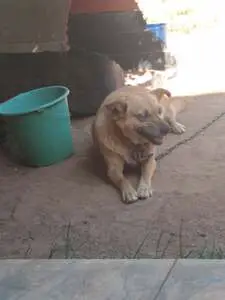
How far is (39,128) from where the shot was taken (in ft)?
12.7

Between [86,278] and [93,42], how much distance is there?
13.6ft

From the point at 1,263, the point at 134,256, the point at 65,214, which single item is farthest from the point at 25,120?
the point at 1,263

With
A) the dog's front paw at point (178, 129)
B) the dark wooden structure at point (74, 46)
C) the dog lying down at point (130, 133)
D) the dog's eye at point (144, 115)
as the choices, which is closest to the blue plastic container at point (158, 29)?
the dark wooden structure at point (74, 46)

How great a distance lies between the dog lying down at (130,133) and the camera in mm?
3482

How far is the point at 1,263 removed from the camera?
2090 millimetres

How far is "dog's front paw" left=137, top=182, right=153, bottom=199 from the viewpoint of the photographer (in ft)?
10.9

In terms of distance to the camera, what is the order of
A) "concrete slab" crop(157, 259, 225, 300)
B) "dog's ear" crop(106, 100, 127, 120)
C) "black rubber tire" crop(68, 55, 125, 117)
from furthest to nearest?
"black rubber tire" crop(68, 55, 125, 117) < "dog's ear" crop(106, 100, 127, 120) < "concrete slab" crop(157, 259, 225, 300)

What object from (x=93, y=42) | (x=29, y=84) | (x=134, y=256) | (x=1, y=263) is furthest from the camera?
(x=93, y=42)

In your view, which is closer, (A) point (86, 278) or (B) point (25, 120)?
(A) point (86, 278)

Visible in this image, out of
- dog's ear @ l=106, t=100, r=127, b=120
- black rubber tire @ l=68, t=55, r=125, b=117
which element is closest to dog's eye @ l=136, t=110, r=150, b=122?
dog's ear @ l=106, t=100, r=127, b=120

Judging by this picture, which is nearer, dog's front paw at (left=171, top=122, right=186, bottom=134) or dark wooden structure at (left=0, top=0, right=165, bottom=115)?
dog's front paw at (left=171, top=122, right=186, bottom=134)

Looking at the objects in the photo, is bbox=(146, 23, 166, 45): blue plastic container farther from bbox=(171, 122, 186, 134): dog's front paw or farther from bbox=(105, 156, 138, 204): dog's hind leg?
bbox=(105, 156, 138, 204): dog's hind leg

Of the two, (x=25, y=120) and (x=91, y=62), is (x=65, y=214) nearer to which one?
→ (x=25, y=120)

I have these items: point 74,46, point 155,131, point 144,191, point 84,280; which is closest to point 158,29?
point 74,46
